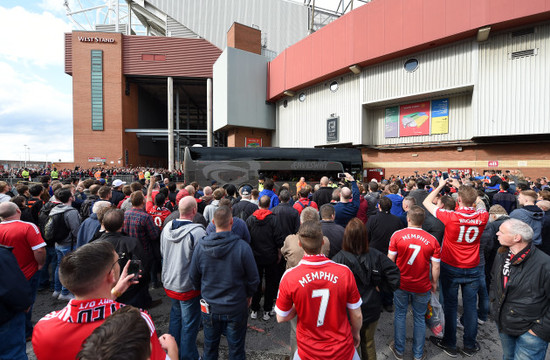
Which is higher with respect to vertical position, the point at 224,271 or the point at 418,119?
the point at 418,119

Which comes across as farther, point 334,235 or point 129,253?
point 334,235

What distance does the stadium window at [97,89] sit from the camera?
93.9 feet

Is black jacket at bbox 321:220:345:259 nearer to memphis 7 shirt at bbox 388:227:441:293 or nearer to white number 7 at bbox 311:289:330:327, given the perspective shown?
memphis 7 shirt at bbox 388:227:441:293

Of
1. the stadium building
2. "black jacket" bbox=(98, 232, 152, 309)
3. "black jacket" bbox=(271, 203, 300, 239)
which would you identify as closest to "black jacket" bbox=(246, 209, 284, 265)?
"black jacket" bbox=(271, 203, 300, 239)

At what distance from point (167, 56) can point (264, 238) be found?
32.4 meters

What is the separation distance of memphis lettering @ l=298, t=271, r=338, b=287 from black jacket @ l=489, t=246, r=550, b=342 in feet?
6.03

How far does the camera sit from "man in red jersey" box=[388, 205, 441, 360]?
3.01 m

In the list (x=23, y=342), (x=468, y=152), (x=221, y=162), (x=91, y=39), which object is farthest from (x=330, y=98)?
(x=91, y=39)

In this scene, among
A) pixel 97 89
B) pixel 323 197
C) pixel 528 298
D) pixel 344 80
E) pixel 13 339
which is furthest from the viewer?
pixel 97 89

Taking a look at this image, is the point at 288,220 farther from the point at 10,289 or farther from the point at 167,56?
the point at 167,56

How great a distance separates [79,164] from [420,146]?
34.4m

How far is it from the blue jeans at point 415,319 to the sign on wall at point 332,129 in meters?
18.9

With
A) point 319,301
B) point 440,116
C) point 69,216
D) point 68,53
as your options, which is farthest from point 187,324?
point 68,53

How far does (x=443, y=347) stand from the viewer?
3.32m
